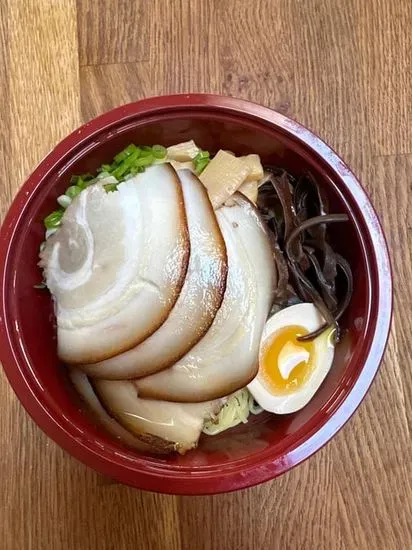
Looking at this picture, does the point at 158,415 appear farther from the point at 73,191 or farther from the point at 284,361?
Answer: the point at 73,191

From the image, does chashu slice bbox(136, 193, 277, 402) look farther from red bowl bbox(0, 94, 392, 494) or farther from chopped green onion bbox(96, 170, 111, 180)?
chopped green onion bbox(96, 170, 111, 180)

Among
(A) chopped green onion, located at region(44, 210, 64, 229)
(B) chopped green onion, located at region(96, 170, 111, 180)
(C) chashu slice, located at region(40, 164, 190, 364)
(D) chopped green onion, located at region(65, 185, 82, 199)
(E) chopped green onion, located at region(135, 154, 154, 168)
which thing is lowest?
(C) chashu slice, located at region(40, 164, 190, 364)

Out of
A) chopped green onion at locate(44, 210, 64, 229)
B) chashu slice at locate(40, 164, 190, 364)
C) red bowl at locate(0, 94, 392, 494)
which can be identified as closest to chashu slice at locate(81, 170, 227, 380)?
chashu slice at locate(40, 164, 190, 364)

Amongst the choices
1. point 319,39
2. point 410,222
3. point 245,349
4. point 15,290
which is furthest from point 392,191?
point 15,290

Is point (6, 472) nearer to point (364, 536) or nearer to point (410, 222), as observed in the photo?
point (364, 536)

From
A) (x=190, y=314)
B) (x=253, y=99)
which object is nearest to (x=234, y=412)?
(x=190, y=314)

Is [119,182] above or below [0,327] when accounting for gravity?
above
